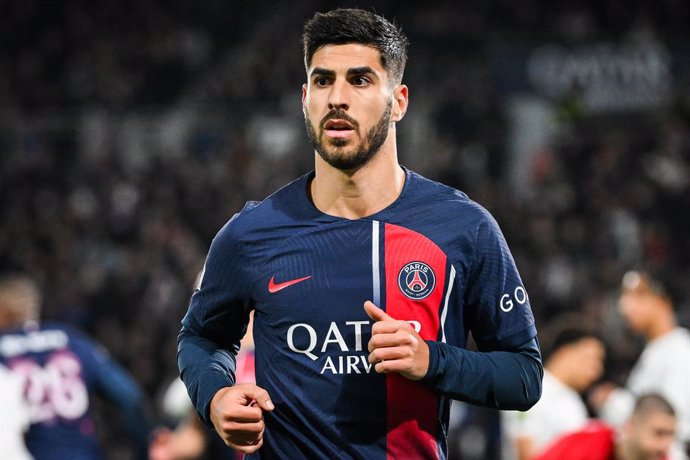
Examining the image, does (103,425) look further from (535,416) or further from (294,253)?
(294,253)

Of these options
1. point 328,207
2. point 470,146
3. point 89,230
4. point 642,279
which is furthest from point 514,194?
point 328,207

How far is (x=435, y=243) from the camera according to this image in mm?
2910

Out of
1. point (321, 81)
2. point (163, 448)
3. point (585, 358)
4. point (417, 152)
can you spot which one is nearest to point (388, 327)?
point (321, 81)

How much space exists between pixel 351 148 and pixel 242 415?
710 millimetres

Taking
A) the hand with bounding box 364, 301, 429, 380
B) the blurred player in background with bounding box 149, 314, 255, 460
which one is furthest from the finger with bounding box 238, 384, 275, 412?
the blurred player in background with bounding box 149, 314, 255, 460

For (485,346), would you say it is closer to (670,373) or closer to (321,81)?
(321,81)

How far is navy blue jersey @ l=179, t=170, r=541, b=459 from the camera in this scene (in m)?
2.85

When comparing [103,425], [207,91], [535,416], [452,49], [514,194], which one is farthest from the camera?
Answer: [207,91]

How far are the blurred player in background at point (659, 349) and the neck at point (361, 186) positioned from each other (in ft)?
12.8

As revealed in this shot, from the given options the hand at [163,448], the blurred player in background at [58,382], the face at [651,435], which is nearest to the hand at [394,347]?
the face at [651,435]

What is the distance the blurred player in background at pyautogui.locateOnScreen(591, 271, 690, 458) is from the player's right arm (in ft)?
12.9

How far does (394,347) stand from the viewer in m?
2.63

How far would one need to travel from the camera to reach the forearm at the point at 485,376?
9.08ft

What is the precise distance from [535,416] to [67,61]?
41.3 ft
